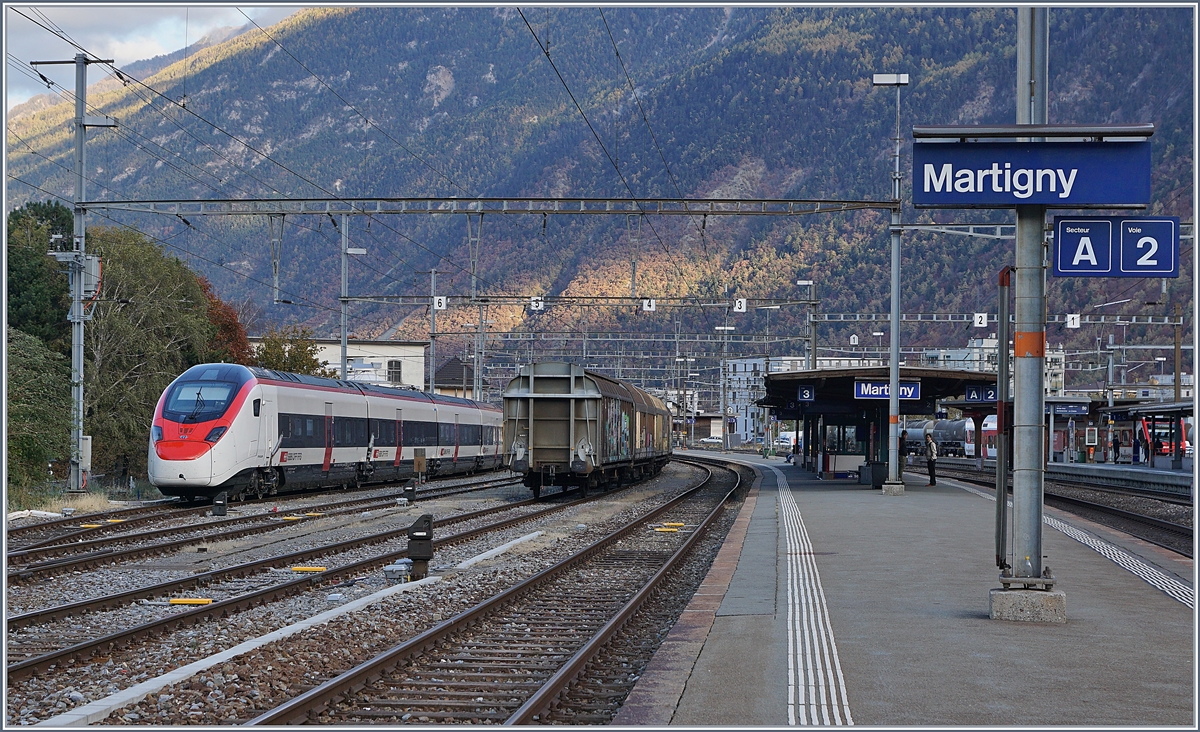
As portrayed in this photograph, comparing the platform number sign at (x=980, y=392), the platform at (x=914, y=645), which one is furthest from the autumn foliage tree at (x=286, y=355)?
the platform at (x=914, y=645)

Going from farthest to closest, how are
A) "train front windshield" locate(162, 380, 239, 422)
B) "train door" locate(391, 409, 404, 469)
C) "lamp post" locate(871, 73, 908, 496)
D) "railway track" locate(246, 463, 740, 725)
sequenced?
"train door" locate(391, 409, 404, 469), "lamp post" locate(871, 73, 908, 496), "train front windshield" locate(162, 380, 239, 422), "railway track" locate(246, 463, 740, 725)

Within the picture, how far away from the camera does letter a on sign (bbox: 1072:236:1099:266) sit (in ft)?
34.7

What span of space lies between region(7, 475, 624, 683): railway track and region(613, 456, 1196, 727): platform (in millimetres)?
4527

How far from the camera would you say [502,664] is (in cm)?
961

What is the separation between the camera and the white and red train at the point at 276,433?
84.1ft

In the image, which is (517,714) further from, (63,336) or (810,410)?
(63,336)

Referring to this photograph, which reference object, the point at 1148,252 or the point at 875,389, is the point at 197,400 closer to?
the point at 875,389

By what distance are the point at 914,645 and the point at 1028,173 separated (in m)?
4.11

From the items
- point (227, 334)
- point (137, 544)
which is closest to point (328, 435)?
point (137, 544)

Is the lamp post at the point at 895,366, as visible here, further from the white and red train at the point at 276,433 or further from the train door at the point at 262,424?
the train door at the point at 262,424

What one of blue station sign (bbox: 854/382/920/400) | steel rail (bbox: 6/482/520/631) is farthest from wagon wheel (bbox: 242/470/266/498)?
blue station sign (bbox: 854/382/920/400)

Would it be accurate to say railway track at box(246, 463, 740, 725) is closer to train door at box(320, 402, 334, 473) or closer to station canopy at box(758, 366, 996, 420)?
train door at box(320, 402, 334, 473)

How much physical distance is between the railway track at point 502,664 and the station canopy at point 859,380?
19.4 metres

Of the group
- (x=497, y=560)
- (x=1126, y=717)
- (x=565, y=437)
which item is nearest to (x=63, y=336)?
(x=565, y=437)
